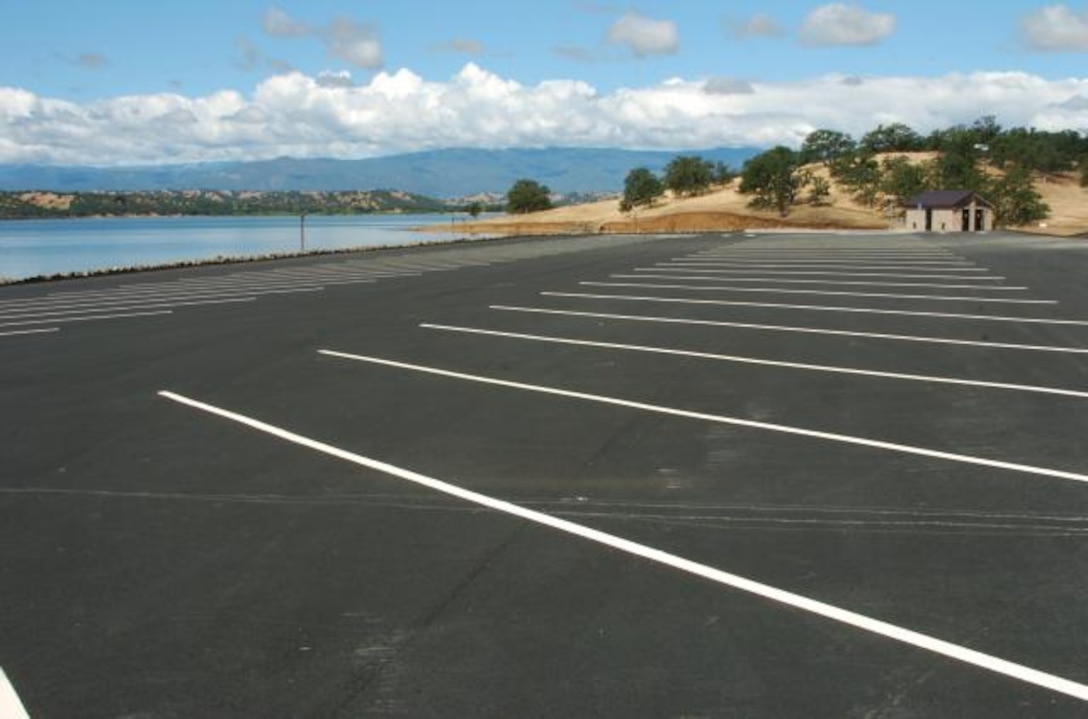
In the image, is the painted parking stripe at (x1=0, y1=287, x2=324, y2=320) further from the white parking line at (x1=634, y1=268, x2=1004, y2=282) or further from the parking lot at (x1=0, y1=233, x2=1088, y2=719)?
the white parking line at (x1=634, y1=268, x2=1004, y2=282)

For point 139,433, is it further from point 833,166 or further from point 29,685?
point 833,166

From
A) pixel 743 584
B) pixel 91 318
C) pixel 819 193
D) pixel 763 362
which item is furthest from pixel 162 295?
pixel 819 193

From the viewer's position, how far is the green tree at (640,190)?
Result: 467ft

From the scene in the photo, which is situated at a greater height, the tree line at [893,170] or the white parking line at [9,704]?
the tree line at [893,170]

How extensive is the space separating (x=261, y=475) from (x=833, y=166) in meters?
130

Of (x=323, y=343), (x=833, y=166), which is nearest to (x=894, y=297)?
(x=323, y=343)

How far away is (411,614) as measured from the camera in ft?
15.0

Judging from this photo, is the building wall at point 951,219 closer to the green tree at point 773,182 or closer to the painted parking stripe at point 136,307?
the green tree at point 773,182

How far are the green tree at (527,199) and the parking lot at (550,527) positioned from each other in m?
165

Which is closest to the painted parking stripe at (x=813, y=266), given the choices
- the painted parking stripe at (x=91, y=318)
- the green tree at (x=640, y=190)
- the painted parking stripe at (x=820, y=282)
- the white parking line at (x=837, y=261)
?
the white parking line at (x=837, y=261)

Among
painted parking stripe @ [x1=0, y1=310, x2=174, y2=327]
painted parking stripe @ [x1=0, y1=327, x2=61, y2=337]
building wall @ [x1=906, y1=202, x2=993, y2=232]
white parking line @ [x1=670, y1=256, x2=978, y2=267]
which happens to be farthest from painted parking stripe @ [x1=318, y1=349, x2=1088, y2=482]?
building wall @ [x1=906, y1=202, x2=993, y2=232]

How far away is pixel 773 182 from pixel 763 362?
360 feet

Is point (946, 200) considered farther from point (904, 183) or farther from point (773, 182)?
point (773, 182)

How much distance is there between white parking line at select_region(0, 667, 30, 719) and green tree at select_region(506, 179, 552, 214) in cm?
17408
